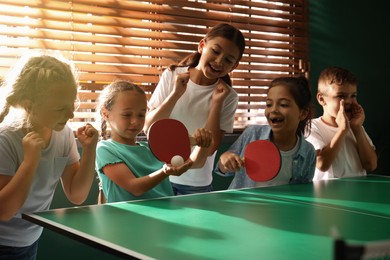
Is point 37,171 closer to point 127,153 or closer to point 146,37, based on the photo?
point 127,153

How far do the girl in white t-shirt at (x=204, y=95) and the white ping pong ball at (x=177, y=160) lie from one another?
58 centimetres

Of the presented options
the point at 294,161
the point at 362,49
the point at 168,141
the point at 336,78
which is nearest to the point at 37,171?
the point at 168,141

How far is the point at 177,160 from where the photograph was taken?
1971 mm

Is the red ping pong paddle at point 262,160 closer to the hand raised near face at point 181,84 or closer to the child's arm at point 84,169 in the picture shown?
the hand raised near face at point 181,84

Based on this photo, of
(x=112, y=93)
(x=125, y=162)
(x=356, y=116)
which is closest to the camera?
(x=125, y=162)

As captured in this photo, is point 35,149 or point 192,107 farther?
point 192,107

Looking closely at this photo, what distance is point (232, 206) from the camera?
6.10ft

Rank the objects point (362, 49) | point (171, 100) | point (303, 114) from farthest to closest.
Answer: point (362, 49)
point (303, 114)
point (171, 100)

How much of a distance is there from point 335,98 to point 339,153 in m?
0.32

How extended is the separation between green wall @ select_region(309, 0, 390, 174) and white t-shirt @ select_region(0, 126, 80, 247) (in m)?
2.81

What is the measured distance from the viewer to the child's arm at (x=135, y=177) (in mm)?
1968

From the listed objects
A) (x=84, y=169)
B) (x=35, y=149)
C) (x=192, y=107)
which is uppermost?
(x=192, y=107)

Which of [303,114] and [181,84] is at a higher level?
[181,84]

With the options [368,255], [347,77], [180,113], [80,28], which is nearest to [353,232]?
[368,255]
